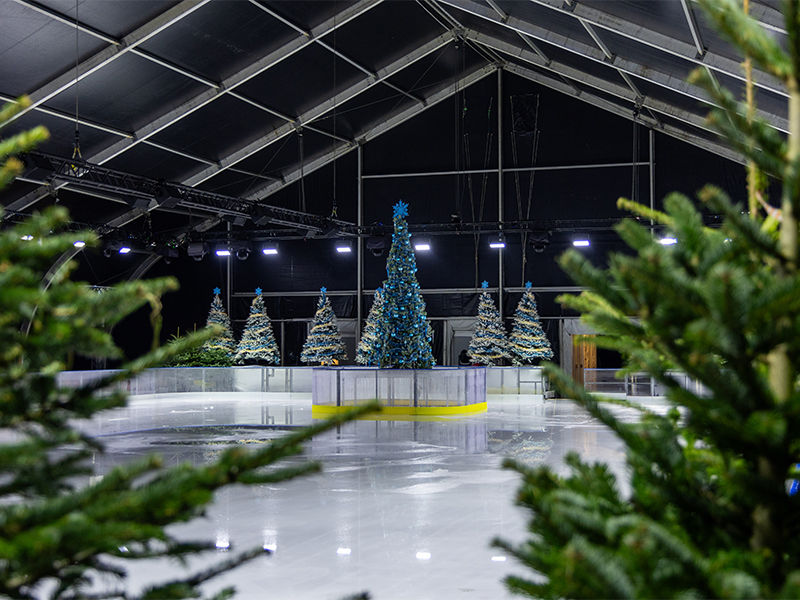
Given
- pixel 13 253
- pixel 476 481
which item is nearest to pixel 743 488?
pixel 13 253

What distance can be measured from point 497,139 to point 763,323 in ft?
81.2

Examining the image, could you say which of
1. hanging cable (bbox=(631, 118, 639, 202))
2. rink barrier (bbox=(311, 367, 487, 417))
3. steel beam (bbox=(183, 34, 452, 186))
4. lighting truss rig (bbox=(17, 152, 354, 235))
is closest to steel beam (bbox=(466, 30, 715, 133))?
steel beam (bbox=(183, 34, 452, 186))

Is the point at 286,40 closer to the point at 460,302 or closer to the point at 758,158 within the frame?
the point at 460,302

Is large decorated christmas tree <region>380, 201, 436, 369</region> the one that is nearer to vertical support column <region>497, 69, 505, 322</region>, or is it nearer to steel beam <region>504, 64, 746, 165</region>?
vertical support column <region>497, 69, 505, 322</region>

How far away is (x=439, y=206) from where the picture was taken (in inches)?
1017

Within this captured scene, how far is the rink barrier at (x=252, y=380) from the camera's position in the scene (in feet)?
74.0

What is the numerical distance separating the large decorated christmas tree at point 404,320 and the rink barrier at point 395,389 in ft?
1.24

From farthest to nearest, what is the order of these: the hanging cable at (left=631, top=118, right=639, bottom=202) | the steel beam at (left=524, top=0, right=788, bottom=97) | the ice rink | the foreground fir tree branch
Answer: the hanging cable at (left=631, top=118, right=639, bottom=202) → the steel beam at (left=524, top=0, right=788, bottom=97) → the ice rink → the foreground fir tree branch

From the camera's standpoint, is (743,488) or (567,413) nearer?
(743,488)

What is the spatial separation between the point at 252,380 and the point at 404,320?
→ 8.88m

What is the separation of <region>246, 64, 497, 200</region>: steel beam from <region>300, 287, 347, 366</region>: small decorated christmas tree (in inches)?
160

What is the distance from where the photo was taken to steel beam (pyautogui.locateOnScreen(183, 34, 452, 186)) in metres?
21.8

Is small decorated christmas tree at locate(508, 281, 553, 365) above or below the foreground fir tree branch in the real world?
above

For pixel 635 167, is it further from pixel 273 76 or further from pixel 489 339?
pixel 273 76
